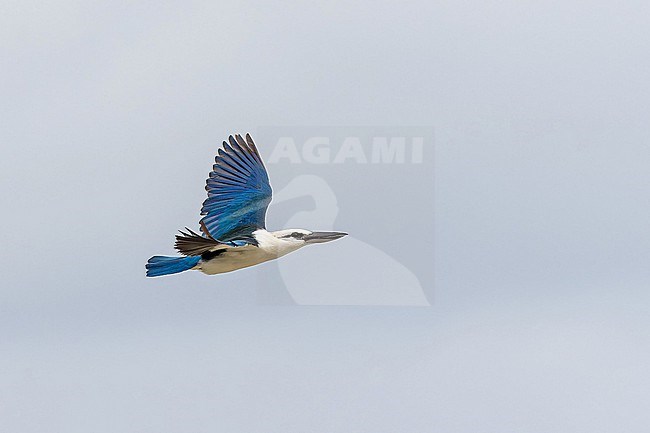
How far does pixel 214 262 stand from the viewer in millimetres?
17922

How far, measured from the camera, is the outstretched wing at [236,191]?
20.1 metres

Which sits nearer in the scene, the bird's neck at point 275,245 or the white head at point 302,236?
the bird's neck at point 275,245

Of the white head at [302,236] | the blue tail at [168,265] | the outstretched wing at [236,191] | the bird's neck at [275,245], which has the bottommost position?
the blue tail at [168,265]

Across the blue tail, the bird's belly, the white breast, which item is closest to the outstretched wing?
the white breast

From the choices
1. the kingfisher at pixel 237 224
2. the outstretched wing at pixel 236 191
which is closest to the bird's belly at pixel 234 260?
the kingfisher at pixel 237 224

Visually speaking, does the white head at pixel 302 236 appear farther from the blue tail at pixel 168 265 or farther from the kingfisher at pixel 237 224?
the blue tail at pixel 168 265

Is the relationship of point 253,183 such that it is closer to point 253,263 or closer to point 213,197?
point 213,197

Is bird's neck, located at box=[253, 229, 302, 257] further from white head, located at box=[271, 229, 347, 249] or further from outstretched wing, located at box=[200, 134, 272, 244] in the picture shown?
outstretched wing, located at box=[200, 134, 272, 244]

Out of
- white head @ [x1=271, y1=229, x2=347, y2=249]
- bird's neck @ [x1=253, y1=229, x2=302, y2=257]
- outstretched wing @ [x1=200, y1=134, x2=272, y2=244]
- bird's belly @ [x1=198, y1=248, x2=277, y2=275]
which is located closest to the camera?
bird's belly @ [x1=198, y1=248, x2=277, y2=275]

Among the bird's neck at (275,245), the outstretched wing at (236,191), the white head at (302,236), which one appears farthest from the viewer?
the outstretched wing at (236,191)

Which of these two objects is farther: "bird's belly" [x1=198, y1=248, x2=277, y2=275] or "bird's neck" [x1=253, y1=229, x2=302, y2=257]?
"bird's neck" [x1=253, y1=229, x2=302, y2=257]

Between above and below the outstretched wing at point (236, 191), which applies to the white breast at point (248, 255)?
below

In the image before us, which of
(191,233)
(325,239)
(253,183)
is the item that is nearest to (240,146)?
(253,183)

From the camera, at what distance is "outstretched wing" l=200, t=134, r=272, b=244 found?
2011 centimetres
